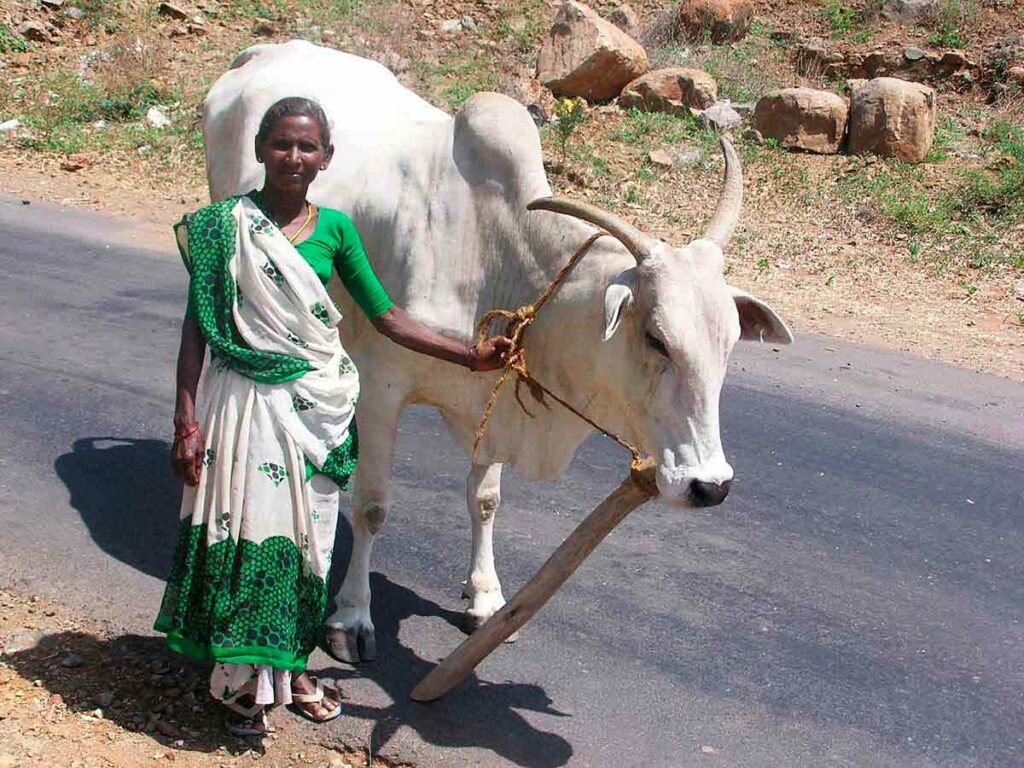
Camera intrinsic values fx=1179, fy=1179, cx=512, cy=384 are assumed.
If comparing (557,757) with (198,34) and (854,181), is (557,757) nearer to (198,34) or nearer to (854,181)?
(854,181)

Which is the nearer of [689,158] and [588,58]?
[689,158]

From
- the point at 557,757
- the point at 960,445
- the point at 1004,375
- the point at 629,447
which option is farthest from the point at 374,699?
the point at 1004,375

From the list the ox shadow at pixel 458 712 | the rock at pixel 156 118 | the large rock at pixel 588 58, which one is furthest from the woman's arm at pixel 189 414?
the large rock at pixel 588 58

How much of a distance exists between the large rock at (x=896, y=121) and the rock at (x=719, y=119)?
129cm

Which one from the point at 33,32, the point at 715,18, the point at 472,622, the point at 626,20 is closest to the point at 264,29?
the point at 33,32

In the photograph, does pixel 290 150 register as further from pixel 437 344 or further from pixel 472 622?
pixel 472 622

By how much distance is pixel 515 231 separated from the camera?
12.2 ft

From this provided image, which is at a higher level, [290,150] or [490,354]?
[290,150]

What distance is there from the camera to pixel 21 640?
3605mm

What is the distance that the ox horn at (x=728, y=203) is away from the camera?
3463 mm

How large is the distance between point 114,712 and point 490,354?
146cm

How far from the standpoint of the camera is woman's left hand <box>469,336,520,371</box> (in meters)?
3.48

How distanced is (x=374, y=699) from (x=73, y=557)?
1.38 metres

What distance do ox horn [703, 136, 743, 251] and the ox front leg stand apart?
1192 mm
